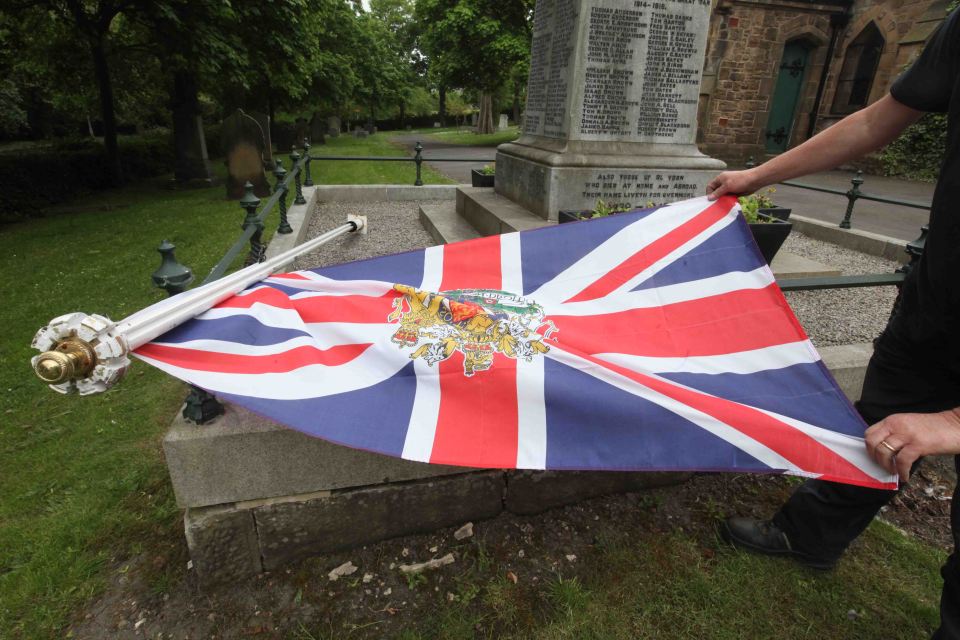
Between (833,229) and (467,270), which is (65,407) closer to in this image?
(467,270)

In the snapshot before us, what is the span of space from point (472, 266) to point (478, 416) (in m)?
1.01

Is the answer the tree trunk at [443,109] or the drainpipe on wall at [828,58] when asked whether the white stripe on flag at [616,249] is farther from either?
the tree trunk at [443,109]

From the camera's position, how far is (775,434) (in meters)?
1.79

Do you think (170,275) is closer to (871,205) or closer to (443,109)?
(871,205)

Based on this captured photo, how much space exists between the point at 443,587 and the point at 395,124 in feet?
194

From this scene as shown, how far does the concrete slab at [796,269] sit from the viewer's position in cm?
512

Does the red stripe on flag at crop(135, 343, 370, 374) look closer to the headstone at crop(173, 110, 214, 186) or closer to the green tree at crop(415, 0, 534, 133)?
the headstone at crop(173, 110, 214, 186)

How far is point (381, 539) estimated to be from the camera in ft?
7.89

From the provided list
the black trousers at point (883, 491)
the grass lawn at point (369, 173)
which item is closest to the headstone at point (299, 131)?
the grass lawn at point (369, 173)

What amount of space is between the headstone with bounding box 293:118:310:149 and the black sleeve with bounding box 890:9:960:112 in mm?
29155

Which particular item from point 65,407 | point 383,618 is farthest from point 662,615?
point 65,407

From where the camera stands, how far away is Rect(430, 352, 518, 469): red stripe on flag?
173cm

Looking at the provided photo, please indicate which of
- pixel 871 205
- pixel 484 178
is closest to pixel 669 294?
pixel 484 178

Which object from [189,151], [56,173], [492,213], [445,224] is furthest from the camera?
[189,151]
